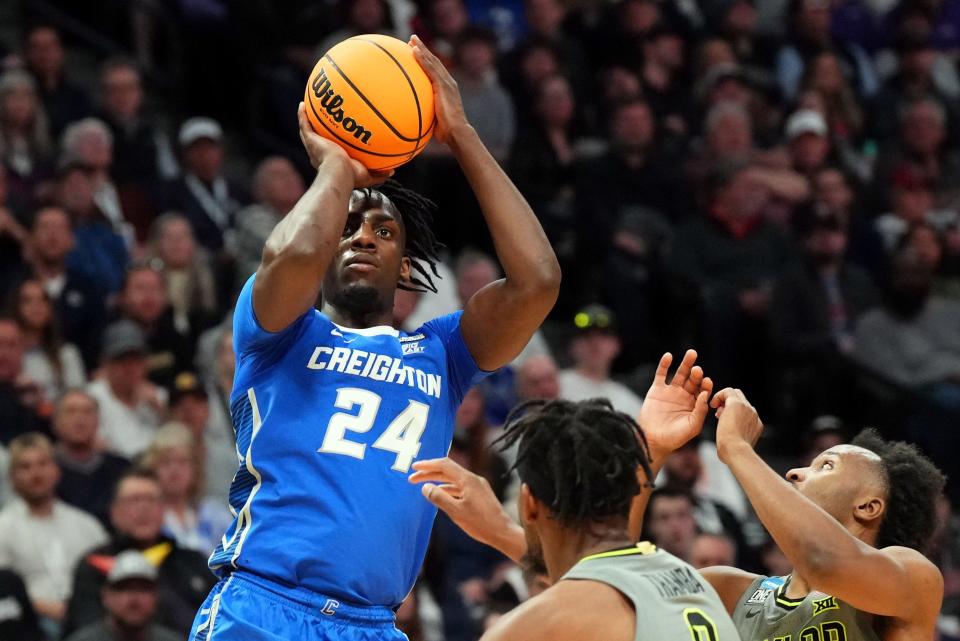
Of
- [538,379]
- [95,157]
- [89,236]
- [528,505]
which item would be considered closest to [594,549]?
[528,505]

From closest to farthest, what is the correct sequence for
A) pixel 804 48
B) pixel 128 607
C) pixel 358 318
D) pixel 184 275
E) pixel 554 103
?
1. pixel 358 318
2. pixel 128 607
3. pixel 184 275
4. pixel 554 103
5. pixel 804 48

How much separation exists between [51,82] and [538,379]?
3.85 m

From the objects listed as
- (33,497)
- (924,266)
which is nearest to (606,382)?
(924,266)

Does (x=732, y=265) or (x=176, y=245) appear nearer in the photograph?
(x=176, y=245)

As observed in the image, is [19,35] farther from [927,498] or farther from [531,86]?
[927,498]

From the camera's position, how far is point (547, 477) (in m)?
3.63

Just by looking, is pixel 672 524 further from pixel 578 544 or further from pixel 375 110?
pixel 578 544

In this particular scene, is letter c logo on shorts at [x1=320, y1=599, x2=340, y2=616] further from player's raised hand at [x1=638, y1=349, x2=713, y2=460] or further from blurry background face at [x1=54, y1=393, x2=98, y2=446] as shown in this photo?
blurry background face at [x1=54, y1=393, x2=98, y2=446]

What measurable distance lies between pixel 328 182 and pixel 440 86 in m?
0.55

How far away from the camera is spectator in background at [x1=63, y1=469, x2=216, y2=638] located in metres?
7.55

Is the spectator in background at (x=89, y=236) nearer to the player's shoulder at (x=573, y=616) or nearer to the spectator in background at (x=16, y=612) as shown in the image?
the spectator in background at (x=16, y=612)

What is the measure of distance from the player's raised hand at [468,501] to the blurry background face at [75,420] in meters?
4.32

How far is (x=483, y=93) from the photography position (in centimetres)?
1141

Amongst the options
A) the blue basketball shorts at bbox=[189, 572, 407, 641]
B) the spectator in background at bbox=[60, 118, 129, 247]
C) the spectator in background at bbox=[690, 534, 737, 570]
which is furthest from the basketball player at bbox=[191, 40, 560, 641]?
the spectator in background at bbox=[60, 118, 129, 247]
